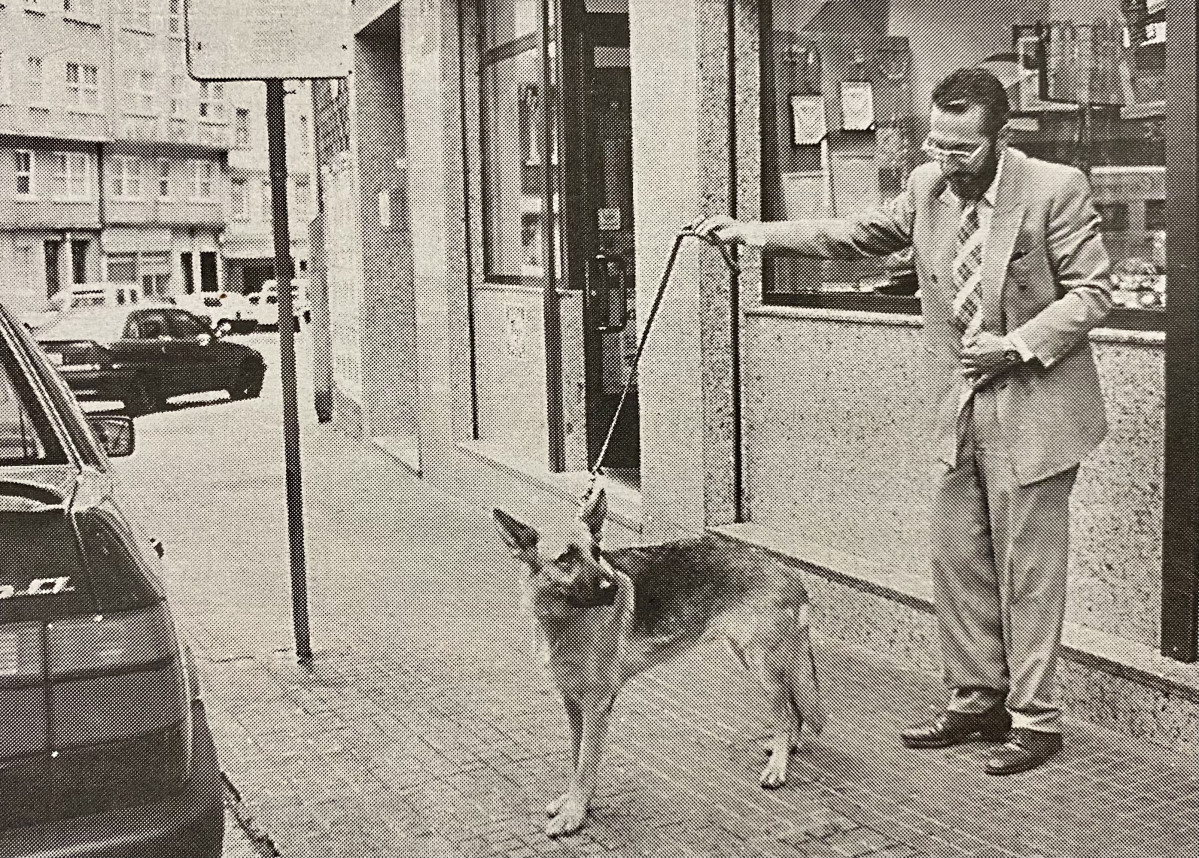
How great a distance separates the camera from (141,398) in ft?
17.5

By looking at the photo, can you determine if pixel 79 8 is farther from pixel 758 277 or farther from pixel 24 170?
pixel 758 277

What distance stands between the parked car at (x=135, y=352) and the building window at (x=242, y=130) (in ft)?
2.40

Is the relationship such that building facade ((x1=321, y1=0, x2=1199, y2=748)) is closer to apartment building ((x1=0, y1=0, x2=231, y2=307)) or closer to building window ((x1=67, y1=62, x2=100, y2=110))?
apartment building ((x1=0, y1=0, x2=231, y2=307))

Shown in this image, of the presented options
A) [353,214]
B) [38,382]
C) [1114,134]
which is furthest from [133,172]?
[353,214]

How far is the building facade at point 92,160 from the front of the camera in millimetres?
4410

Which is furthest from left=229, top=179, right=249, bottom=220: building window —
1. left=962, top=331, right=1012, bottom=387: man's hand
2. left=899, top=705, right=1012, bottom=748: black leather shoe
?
left=899, top=705, right=1012, bottom=748: black leather shoe

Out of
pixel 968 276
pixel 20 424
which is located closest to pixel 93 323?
pixel 20 424

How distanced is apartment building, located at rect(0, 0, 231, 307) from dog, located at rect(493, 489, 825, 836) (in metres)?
1.23

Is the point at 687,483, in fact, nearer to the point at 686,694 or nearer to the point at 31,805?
the point at 686,694

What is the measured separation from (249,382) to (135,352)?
4.18ft

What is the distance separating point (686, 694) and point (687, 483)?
5.71ft

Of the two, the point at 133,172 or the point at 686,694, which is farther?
the point at 686,694

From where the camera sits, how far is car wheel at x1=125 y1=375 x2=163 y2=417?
17.1 feet

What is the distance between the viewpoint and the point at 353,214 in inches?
501
